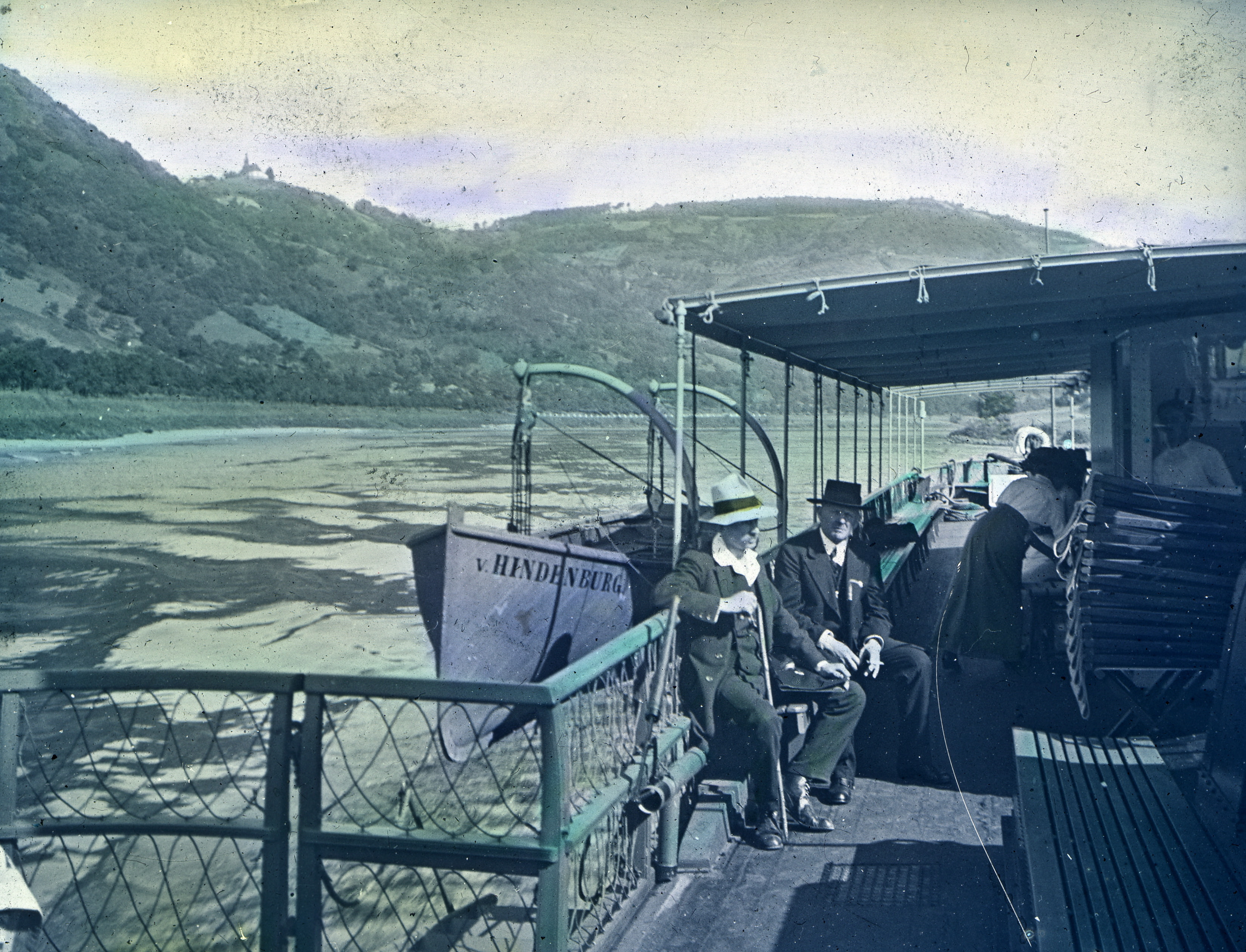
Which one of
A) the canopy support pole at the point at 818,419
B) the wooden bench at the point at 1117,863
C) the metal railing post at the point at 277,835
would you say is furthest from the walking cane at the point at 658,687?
the canopy support pole at the point at 818,419

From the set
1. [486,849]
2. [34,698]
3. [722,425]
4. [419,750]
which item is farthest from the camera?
[722,425]

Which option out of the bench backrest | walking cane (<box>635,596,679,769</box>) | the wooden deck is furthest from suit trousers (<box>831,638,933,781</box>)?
the bench backrest

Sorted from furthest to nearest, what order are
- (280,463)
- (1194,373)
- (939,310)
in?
(280,463) → (1194,373) → (939,310)

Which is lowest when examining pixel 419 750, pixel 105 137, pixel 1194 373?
pixel 419 750

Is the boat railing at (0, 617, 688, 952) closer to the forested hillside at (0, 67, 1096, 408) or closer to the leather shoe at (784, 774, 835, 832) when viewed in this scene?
the leather shoe at (784, 774, 835, 832)

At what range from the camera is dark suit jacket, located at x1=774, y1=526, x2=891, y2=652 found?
5.16m

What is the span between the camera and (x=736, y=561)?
4.75m

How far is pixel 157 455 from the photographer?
3366cm

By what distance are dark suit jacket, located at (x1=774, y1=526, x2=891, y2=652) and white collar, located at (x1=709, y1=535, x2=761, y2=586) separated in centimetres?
43

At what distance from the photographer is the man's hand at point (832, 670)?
15.3ft

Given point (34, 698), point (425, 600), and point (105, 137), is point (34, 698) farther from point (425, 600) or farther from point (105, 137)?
point (105, 137)

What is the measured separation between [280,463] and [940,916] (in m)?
36.9

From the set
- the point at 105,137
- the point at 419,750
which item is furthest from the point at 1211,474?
the point at 105,137

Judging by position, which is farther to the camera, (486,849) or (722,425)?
(722,425)
